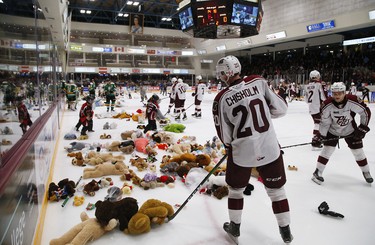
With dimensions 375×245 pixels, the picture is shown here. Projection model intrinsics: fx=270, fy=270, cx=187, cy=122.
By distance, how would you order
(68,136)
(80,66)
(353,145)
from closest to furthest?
(353,145)
(68,136)
(80,66)

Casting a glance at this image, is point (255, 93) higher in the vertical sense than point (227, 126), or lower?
higher

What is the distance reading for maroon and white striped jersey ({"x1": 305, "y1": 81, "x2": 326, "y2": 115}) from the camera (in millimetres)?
5562

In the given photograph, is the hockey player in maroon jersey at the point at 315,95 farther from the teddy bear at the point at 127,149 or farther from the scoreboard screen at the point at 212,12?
the scoreboard screen at the point at 212,12

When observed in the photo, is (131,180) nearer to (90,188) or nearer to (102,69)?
(90,188)

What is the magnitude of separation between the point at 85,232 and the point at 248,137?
1.48 meters

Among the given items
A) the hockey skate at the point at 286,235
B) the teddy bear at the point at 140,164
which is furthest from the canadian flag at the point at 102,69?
the hockey skate at the point at 286,235

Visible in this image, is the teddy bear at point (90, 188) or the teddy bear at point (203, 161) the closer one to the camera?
the teddy bear at point (90, 188)

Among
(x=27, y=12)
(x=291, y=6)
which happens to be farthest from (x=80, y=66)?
(x=27, y=12)

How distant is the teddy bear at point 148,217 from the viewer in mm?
2268

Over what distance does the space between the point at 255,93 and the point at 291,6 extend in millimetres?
19115

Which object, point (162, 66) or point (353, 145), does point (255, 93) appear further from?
point (162, 66)

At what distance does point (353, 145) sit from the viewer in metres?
3.28

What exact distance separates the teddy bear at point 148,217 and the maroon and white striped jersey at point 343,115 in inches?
89.8

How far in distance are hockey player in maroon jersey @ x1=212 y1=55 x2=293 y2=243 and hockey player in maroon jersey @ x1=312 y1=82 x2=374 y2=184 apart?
A: 1533mm
